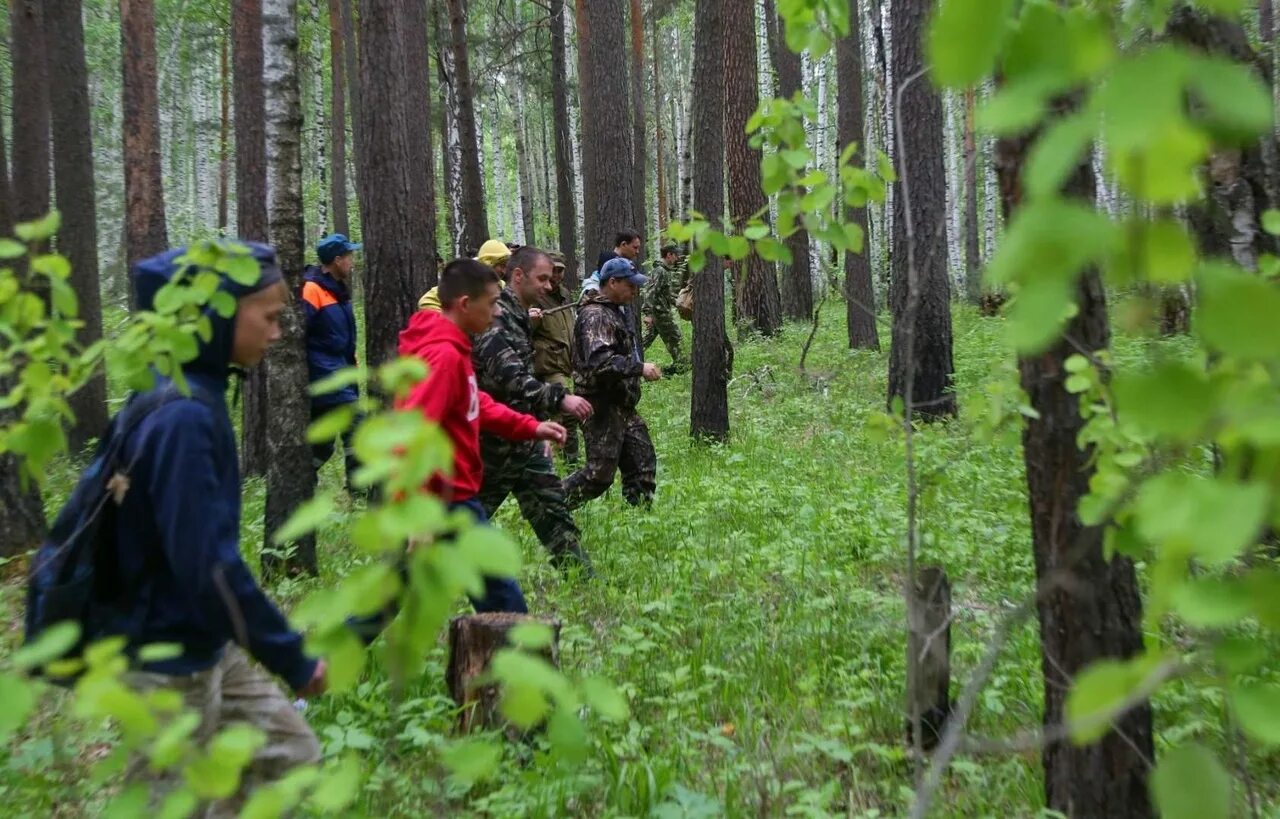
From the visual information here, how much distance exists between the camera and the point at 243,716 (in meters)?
2.78

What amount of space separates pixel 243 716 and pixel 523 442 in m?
→ 3.04

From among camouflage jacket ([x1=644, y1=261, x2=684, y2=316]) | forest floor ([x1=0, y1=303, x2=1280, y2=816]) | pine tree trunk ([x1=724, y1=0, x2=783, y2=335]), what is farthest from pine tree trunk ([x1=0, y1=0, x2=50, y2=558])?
pine tree trunk ([x1=724, y1=0, x2=783, y2=335])

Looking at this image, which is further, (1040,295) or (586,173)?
(586,173)

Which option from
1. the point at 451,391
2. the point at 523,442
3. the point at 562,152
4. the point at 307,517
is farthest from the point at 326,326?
the point at 562,152

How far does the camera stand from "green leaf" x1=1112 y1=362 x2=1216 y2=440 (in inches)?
39.4

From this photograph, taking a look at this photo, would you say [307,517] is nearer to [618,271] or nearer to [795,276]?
[618,271]

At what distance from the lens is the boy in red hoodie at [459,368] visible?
4.14m

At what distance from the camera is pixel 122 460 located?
2502mm

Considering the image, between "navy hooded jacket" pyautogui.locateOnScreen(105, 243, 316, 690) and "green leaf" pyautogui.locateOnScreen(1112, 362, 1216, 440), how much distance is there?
209cm

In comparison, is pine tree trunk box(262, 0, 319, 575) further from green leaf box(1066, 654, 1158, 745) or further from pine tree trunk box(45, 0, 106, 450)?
pine tree trunk box(45, 0, 106, 450)

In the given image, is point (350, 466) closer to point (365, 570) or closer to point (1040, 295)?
point (365, 570)

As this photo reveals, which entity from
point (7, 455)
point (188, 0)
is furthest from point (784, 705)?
point (188, 0)

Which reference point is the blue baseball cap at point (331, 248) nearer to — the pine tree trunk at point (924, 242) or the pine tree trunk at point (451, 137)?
the pine tree trunk at point (924, 242)

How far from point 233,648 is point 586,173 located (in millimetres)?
14601
